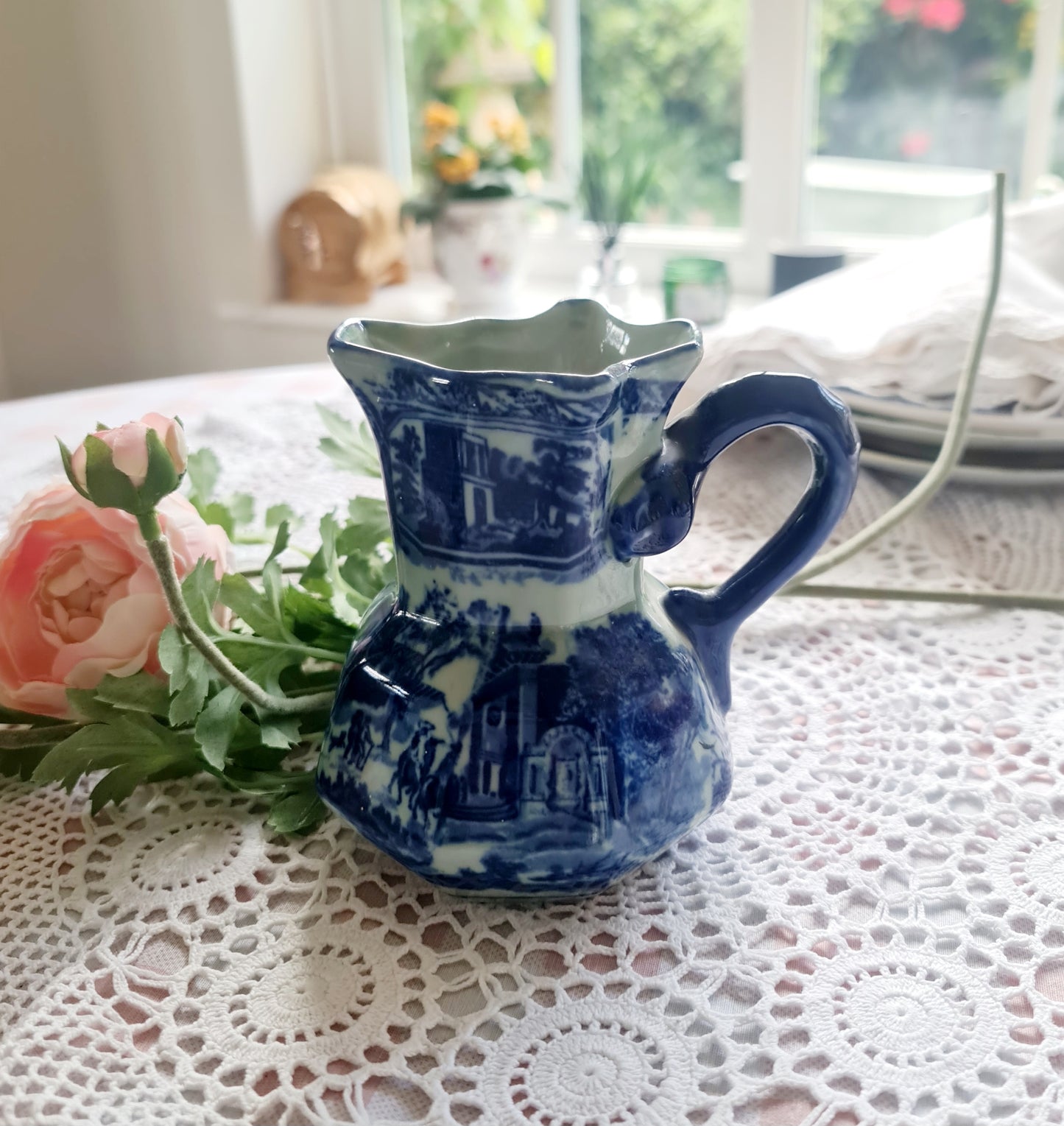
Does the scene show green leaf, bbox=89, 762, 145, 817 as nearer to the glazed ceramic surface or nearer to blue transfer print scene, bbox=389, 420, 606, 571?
blue transfer print scene, bbox=389, 420, 606, 571

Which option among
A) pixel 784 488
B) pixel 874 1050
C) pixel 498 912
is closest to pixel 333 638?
pixel 498 912

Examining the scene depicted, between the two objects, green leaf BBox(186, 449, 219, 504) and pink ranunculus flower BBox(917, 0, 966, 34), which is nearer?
green leaf BBox(186, 449, 219, 504)

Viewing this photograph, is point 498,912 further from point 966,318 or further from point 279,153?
point 279,153

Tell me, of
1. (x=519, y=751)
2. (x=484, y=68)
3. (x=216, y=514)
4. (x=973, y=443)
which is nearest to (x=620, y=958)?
(x=519, y=751)

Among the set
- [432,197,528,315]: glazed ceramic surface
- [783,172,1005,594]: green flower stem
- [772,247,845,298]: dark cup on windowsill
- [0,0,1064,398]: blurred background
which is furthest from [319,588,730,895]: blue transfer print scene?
[432,197,528,315]: glazed ceramic surface

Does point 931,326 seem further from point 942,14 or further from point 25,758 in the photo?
point 942,14

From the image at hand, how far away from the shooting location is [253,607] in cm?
46

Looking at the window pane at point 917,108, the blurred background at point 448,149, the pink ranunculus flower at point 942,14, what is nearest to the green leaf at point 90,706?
the blurred background at point 448,149

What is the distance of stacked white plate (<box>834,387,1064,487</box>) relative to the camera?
72 centimetres

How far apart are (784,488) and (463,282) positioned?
92 cm

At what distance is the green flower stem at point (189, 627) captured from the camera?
0.39m

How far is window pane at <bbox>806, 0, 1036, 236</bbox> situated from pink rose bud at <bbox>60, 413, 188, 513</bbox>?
1.31 metres

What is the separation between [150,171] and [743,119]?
2.79 ft

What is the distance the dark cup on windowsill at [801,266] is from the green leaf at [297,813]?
930 millimetres
